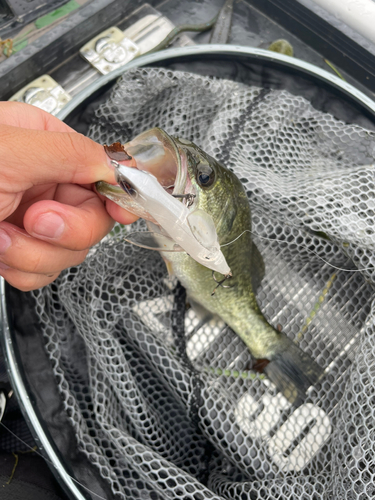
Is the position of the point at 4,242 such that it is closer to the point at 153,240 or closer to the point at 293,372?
the point at 153,240

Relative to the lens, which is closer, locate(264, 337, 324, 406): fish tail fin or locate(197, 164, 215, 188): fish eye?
locate(197, 164, 215, 188): fish eye

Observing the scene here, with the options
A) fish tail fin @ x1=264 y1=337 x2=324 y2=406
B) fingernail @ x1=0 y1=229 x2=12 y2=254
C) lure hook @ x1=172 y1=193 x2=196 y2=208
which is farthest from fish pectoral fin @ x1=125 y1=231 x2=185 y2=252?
fish tail fin @ x1=264 y1=337 x2=324 y2=406

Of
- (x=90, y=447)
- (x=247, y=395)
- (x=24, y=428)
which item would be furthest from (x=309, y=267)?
(x=24, y=428)

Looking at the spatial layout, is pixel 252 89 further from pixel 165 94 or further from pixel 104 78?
pixel 104 78

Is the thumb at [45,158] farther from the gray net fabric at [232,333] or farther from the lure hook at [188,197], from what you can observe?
the gray net fabric at [232,333]

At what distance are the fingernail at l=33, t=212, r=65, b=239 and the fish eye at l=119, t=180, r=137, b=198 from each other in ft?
0.86

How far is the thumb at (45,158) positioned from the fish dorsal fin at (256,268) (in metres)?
0.95

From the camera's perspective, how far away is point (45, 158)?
4.00 feet

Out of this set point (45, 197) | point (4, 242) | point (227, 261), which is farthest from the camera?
point (227, 261)

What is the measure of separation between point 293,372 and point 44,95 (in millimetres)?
2196

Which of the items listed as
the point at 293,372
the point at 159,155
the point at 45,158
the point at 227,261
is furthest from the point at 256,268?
the point at 45,158

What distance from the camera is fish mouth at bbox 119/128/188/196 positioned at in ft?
4.52

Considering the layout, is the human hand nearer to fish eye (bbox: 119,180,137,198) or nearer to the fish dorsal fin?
fish eye (bbox: 119,180,137,198)

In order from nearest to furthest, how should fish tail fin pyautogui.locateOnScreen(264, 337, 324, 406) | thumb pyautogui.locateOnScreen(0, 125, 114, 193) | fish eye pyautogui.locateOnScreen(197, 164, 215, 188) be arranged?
thumb pyautogui.locateOnScreen(0, 125, 114, 193), fish eye pyautogui.locateOnScreen(197, 164, 215, 188), fish tail fin pyautogui.locateOnScreen(264, 337, 324, 406)
